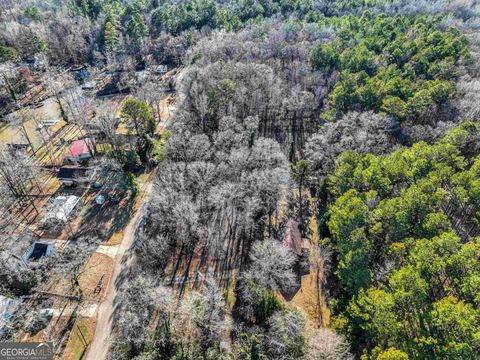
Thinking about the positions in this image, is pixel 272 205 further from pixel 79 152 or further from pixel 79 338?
pixel 79 152

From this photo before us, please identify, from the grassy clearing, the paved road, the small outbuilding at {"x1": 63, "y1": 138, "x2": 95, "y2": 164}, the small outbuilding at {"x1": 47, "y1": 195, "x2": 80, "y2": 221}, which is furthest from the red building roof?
the grassy clearing

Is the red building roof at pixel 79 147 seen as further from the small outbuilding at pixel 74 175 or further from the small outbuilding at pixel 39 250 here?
the small outbuilding at pixel 39 250

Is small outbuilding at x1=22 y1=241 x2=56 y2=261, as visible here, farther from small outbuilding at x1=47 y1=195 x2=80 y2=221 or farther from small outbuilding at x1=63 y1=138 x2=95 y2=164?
small outbuilding at x1=63 y1=138 x2=95 y2=164

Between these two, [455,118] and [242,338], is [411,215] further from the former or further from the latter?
[455,118]

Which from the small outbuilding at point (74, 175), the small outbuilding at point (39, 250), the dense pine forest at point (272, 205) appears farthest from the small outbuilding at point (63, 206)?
the small outbuilding at point (39, 250)

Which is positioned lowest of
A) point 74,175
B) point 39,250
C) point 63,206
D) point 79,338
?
point 79,338

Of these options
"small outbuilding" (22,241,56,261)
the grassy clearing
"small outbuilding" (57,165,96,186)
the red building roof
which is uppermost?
the red building roof

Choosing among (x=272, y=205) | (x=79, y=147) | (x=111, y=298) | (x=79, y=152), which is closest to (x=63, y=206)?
(x=79, y=152)
